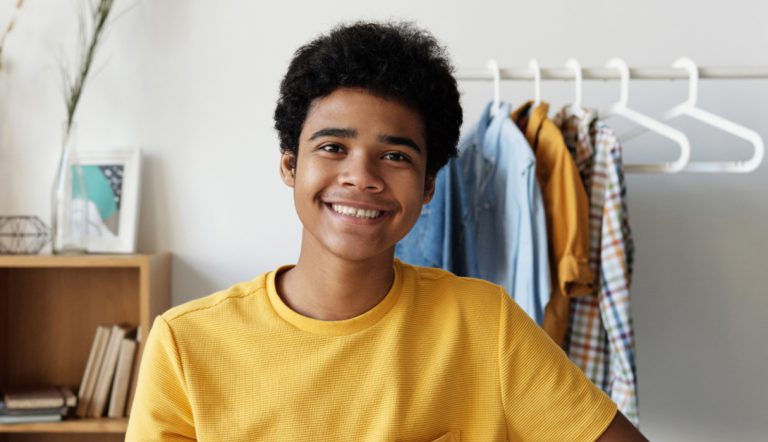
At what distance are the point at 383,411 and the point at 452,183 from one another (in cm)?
86

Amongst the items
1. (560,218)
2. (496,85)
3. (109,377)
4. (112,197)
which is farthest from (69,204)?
(560,218)

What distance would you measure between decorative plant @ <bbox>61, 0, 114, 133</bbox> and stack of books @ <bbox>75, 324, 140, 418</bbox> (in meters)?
0.55

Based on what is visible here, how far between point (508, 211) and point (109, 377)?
108 centimetres

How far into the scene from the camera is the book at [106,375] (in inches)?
85.2

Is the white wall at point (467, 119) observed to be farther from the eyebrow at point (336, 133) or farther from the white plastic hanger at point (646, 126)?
the eyebrow at point (336, 133)

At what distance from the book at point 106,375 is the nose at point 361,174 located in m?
1.31

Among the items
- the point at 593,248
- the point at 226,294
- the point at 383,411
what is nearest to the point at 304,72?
the point at 226,294

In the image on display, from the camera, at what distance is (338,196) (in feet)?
3.56

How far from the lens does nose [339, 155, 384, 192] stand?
41.9 inches

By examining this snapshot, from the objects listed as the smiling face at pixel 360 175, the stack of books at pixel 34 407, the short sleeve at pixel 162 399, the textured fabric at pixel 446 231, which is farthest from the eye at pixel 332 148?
the stack of books at pixel 34 407

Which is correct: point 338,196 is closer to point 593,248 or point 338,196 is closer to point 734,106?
point 593,248

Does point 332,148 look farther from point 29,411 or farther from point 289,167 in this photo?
point 29,411

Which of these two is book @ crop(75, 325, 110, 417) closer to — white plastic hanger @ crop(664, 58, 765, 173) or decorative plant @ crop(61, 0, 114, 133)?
decorative plant @ crop(61, 0, 114, 133)

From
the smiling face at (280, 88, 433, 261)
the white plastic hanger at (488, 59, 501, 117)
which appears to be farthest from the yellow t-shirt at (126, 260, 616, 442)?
the white plastic hanger at (488, 59, 501, 117)
